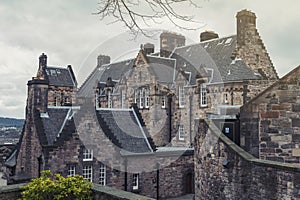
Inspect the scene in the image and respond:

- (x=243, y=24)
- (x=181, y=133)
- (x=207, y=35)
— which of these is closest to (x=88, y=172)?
(x=181, y=133)

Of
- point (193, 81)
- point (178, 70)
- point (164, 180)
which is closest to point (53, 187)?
point (164, 180)

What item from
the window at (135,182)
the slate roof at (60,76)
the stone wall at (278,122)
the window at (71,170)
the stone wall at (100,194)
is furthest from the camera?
the slate roof at (60,76)

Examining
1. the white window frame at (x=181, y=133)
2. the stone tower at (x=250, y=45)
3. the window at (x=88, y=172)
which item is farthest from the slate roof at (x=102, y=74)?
the window at (x=88, y=172)

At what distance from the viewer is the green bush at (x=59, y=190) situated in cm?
841

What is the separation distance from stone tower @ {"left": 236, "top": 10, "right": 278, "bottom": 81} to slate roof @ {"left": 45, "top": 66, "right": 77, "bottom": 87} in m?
23.3

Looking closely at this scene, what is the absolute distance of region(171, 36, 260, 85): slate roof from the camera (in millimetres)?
27688

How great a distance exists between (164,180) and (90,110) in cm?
703

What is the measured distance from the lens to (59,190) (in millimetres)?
8531

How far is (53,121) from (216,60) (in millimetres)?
16119

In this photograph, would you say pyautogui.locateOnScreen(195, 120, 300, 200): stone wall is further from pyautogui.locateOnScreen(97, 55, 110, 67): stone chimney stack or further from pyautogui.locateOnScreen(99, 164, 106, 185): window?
pyautogui.locateOnScreen(97, 55, 110, 67): stone chimney stack

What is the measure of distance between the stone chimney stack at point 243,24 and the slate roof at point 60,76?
2326 centimetres

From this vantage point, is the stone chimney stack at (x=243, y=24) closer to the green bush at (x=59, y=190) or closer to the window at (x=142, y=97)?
the window at (x=142, y=97)

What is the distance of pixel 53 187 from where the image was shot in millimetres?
8500

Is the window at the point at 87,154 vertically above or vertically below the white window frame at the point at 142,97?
below
